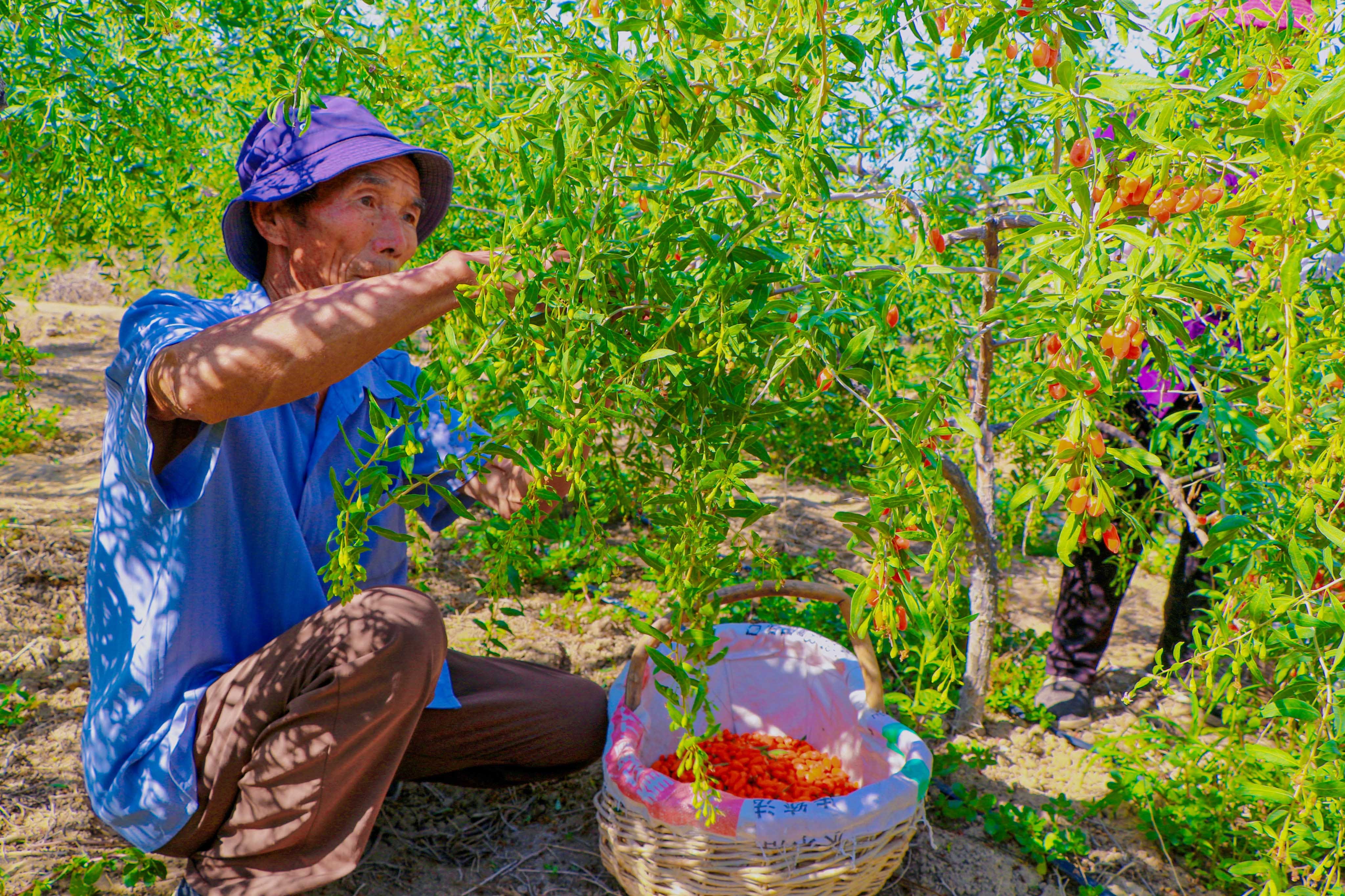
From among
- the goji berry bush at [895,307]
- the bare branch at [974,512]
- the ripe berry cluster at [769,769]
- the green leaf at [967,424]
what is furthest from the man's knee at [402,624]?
the bare branch at [974,512]

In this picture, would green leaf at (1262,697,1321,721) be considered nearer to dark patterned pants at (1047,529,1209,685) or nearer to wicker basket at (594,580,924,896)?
wicker basket at (594,580,924,896)

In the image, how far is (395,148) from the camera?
1697mm

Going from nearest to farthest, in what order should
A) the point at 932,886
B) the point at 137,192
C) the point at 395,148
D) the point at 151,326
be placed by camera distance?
the point at 151,326, the point at 395,148, the point at 932,886, the point at 137,192

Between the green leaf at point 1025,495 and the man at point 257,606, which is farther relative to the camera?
the man at point 257,606

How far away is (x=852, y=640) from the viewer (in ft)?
6.68

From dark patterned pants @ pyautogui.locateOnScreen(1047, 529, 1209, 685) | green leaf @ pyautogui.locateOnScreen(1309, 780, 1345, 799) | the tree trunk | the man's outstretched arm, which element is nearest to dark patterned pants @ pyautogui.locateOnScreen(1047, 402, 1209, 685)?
dark patterned pants @ pyautogui.locateOnScreen(1047, 529, 1209, 685)

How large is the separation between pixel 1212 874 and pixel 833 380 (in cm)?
173

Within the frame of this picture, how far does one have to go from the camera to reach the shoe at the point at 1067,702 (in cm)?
253

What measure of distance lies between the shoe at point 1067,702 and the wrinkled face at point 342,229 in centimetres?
216

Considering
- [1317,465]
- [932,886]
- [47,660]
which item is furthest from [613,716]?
[47,660]

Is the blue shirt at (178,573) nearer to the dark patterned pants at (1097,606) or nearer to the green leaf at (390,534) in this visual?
the green leaf at (390,534)

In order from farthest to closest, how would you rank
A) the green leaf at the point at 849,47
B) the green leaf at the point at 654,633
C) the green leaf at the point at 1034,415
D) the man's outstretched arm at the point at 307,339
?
the man's outstretched arm at the point at 307,339 < the green leaf at the point at 654,633 < the green leaf at the point at 849,47 < the green leaf at the point at 1034,415

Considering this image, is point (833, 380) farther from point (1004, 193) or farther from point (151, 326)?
point (151, 326)

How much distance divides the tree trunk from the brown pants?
52.7 inches
